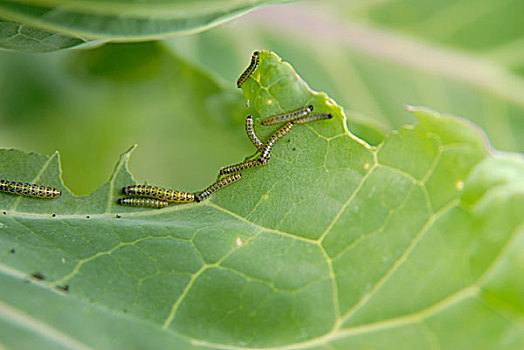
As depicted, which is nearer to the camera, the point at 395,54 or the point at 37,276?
the point at 37,276

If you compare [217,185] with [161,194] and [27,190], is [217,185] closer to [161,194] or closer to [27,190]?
[161,194]

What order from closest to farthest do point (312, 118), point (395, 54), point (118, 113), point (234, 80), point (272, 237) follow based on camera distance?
1. point (272, 237)
2. point (312, 118)
3. point (234, 80)
4. point (395, 54)
5. point (118, 113)

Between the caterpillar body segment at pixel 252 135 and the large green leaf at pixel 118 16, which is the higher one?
the large green leaf at pixel 118 16

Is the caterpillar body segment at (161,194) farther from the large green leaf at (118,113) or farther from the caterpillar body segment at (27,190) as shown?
the large green leaf at (118,113)

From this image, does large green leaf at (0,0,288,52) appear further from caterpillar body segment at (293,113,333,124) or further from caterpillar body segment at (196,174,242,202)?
caterpillar body segment at (196,174,242,202)

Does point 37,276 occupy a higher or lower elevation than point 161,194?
lower

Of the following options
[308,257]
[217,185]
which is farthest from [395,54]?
[308,257]

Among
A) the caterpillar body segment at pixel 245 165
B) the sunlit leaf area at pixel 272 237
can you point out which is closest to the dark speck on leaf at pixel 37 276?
the sunlit leaf area at pixel 272 237

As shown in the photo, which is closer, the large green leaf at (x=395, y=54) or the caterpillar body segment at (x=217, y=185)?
the caterpillar body segment at (x=217, y=185)
